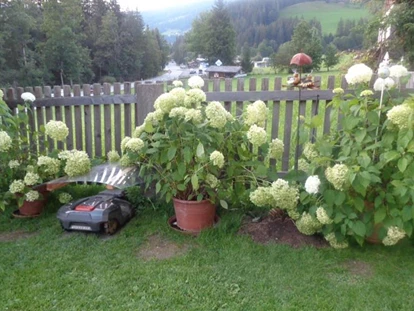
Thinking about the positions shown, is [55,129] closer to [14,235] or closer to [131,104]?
[131,104]

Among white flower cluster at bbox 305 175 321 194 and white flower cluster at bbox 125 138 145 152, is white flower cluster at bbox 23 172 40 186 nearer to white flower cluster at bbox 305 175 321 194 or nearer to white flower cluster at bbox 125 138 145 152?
white flower cluster at bbox 125 138 145 152

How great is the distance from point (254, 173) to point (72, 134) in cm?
220

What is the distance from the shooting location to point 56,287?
222cm

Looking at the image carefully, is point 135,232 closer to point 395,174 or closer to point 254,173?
point 254,173

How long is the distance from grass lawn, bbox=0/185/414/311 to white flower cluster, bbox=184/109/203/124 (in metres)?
0.90

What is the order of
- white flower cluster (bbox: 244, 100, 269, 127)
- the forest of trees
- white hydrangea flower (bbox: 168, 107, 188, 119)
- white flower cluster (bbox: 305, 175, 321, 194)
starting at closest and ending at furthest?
1. white flower cluster (bbox: 305, 175, 321, 194)
2. white hydrangea flower (bbox: 168, 107, 188, 119)
3. white flower cluster (bbox: 244, 100, 269, 127)
4. the forest of trees

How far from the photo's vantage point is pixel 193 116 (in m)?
2.54

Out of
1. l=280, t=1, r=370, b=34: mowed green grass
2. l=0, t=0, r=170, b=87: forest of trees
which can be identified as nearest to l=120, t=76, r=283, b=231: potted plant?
l=280, t=1, r=370, b=34: mowed green grass

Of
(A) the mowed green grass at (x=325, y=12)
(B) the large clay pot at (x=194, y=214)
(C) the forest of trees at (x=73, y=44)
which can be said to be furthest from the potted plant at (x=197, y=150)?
(C) the forest of trees at (x=73, y=44)

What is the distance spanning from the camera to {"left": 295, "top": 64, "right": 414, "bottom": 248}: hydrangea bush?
217 centimetres

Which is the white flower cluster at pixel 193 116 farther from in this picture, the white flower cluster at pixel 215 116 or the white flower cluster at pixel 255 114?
the white flower cluster at pixel 255 114

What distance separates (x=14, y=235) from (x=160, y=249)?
131 centimetres

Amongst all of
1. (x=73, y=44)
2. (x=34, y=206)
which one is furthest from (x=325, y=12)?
(x=34, y=206)

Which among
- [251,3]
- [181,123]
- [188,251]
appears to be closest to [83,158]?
[181,123]
